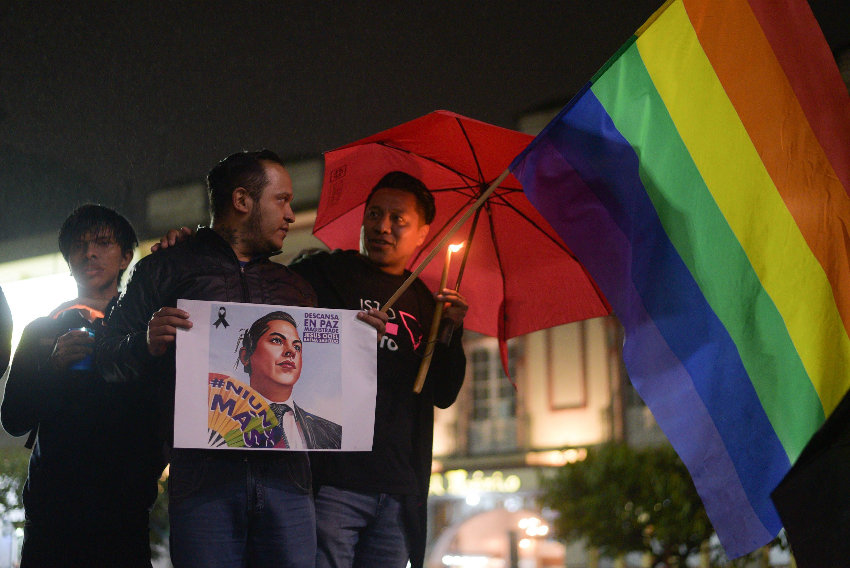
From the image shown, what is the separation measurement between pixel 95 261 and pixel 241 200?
2.11ft

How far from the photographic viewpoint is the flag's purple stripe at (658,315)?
2.90m

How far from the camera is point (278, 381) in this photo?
258cm

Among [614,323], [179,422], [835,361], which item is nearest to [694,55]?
[835,361]

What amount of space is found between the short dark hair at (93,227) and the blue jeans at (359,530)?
0.96 m

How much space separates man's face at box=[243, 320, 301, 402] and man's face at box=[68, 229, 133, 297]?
2.65ft

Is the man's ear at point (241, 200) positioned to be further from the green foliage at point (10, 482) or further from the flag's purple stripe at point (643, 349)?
the green foliage at point (10, 482)

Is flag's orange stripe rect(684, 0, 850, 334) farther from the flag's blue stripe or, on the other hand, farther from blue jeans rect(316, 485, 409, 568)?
blue jeans rect(316, 485, 409, 568)

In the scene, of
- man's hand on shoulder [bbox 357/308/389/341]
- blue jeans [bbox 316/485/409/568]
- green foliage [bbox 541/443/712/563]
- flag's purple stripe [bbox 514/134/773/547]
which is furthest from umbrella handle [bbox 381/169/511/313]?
green foliage [bbox 541/443/712/563]

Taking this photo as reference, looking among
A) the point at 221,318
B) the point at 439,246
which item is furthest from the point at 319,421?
the point at 439,246

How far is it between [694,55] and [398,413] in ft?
4.41

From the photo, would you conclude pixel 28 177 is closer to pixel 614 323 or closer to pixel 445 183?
pixel 614 323

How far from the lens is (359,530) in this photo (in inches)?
120

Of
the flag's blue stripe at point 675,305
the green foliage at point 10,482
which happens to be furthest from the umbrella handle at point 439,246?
the green foliage at point 10,482

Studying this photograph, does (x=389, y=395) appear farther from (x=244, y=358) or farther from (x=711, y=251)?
(x=711, y=251)
